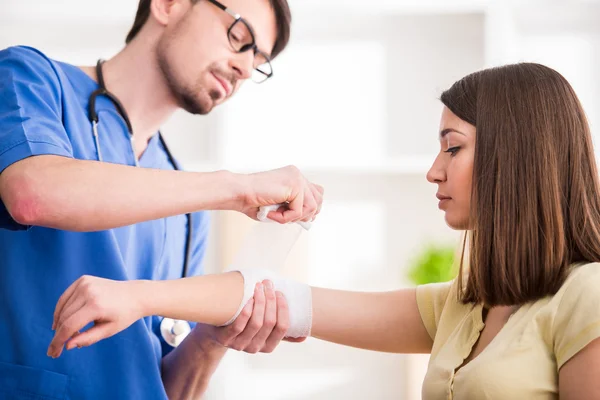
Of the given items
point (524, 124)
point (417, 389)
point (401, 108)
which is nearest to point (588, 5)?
point (401, 108)

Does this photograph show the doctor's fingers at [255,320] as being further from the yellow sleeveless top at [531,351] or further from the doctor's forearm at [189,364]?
the yellow sleeveless top at [531,351]

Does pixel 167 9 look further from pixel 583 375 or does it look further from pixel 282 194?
pixel 583 375

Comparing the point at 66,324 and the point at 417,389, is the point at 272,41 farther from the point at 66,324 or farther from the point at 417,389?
the point at 417,389

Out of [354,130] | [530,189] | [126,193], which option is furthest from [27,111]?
[354,130]

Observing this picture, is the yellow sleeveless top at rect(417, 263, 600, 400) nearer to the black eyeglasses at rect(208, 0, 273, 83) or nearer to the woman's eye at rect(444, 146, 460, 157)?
the woman's eye at rect(444, 146, 460, 157)

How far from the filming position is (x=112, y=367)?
1284mm

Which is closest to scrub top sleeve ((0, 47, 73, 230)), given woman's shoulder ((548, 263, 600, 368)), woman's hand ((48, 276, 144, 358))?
woman's hand ((48, 276, 144, 358))

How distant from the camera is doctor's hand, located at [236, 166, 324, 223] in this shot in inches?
47.1

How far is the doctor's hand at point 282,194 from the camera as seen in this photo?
120 centimetres

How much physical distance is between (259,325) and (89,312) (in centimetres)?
39

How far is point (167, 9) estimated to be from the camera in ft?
5.11

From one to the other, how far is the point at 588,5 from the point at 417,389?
1.61 meters

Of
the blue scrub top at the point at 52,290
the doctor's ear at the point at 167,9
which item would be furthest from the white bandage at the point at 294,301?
the doctor's ear at the point at 167,9

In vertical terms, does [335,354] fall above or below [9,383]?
below
